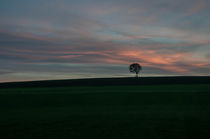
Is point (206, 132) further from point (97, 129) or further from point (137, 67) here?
point (137, 67)

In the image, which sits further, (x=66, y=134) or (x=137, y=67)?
(x=137, y=67)

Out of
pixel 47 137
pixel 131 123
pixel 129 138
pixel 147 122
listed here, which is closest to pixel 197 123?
pixel 147 122

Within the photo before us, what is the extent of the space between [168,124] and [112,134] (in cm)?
431

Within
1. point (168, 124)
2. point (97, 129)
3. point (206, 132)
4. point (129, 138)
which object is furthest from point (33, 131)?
point (206, 132)

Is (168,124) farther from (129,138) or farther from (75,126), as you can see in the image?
(75,126)

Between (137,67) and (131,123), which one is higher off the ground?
(137,67)

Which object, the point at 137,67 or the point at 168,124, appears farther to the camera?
the point at 137,67

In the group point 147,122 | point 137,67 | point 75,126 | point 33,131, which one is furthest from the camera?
point 137,67

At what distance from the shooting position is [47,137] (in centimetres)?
1074

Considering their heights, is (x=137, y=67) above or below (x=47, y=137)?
above

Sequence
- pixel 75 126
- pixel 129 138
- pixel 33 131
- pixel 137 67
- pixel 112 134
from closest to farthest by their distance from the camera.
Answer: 1. pixel 129 138
2. pixel 112 134
3. pixel 33 131
4. pixel 75 126
5. pixel 137 67

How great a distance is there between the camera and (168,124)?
13555 mm

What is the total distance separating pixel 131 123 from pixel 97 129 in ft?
8.83

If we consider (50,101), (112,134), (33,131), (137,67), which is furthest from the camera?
(137,67)
